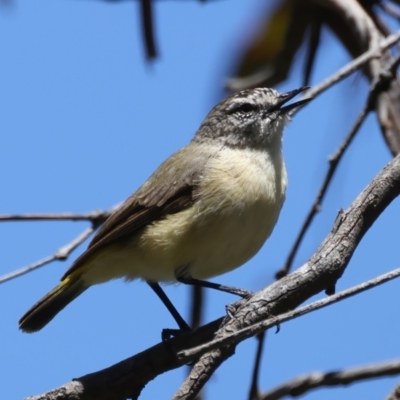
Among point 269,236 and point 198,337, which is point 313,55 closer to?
point 269,236

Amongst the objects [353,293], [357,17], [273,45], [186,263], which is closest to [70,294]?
[186,263]

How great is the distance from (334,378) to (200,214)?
1.19 m

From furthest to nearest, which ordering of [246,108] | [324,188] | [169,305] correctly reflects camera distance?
[246,108]
[169,305]
[324,188]

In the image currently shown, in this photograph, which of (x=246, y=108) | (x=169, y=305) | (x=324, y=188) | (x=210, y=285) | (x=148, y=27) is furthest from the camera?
(x=246, y=108)

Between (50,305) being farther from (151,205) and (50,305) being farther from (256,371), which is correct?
(256,371)

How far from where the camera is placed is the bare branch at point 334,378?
3.35 meters

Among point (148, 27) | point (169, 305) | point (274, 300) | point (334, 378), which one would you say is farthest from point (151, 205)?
point (274, 300)

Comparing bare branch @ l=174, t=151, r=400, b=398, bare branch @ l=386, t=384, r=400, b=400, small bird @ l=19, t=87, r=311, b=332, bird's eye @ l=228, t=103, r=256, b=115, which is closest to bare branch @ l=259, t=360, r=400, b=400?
bare branch @ l=386, t=384, r=400, b=400

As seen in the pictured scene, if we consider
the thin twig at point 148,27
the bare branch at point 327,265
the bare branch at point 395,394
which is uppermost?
the thin twig at point 148,27

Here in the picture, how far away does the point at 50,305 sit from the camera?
485cm

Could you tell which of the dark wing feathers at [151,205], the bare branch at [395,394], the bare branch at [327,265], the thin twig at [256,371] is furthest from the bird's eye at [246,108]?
the bare branch at [395,394]

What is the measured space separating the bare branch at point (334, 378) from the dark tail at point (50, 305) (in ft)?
5.66

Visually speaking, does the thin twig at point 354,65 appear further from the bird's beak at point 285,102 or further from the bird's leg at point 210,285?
the bird's leg at point 210,285

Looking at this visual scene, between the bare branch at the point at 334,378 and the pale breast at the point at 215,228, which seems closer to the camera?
the bare branch at the point at 334,378
